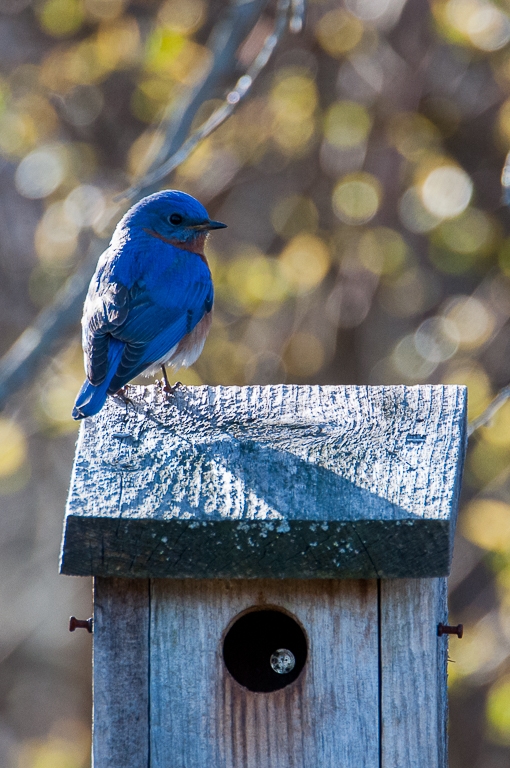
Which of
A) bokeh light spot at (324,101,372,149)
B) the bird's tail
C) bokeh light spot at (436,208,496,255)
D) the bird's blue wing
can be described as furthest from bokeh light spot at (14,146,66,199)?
the bird's tail

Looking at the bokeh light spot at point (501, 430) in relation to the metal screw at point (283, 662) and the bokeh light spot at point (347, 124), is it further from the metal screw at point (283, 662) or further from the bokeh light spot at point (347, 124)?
the metal screw at point (283, 662)

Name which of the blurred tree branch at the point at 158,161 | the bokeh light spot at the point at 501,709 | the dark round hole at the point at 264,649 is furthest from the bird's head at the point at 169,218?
the bokeh light spot at the point at 501,709

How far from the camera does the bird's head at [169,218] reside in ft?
12.7

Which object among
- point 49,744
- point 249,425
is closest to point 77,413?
point 249,425

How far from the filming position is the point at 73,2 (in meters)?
5.69

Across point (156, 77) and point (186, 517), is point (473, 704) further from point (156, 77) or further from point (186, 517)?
point (186, 517)

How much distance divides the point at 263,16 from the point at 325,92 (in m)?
0.58

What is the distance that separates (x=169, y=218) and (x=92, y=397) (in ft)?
5.29

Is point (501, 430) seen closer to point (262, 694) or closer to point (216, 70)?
point (216, 70)

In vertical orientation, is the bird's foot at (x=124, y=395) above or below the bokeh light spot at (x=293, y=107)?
below

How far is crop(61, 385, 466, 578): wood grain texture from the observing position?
191 centimetres

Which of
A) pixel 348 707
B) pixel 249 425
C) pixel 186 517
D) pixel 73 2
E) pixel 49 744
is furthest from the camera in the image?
pixel 49 744

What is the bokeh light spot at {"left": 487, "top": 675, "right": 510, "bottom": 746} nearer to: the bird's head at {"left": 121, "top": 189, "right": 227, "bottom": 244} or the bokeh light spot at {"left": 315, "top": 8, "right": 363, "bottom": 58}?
the bird's head at {"left": 121, "top": 189, "right": 227, "bottom": 244}

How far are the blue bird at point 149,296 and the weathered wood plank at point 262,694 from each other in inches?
28.0
